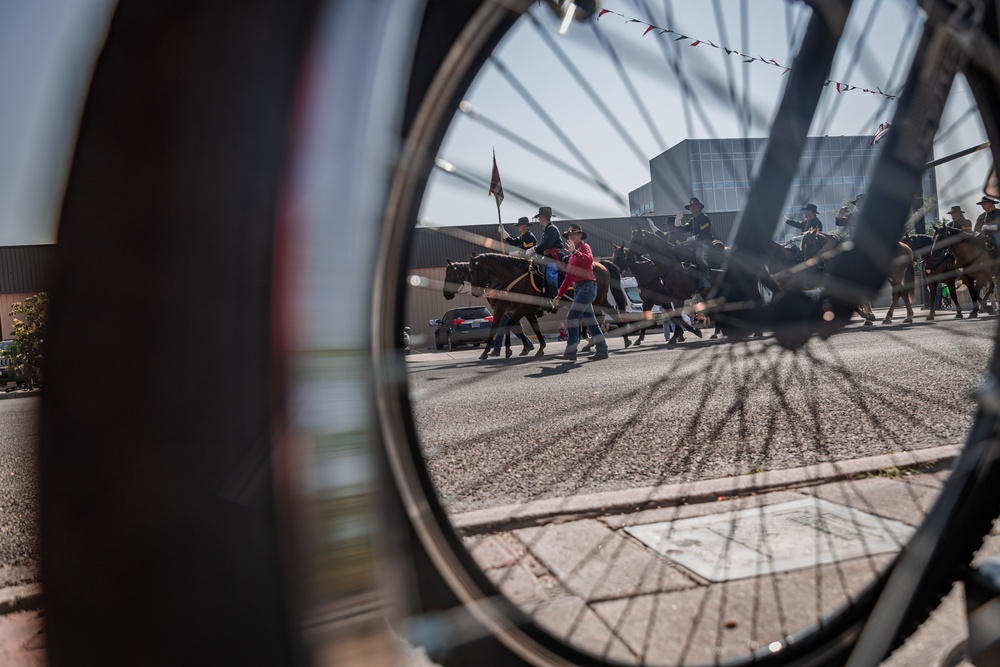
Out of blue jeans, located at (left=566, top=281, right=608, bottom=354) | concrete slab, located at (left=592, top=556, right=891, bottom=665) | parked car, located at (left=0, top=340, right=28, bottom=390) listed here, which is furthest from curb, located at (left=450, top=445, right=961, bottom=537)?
blue jeans, located at (left=566, top=281, right=608, bottom=354)

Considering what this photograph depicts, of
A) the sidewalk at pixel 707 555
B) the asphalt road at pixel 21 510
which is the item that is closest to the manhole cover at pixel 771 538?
the sidewalk at pixel 707 555

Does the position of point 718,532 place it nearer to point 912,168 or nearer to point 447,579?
point 912,168

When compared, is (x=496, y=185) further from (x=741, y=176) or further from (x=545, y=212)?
(x=741, y=176)

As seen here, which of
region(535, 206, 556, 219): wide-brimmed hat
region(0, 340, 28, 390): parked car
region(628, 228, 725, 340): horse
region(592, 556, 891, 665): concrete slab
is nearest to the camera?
region(0, 340, 28, 390): parked car

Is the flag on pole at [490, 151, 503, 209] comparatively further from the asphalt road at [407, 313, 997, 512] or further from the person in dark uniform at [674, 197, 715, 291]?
the person in dark uniform at [674, 197, 715, 291]

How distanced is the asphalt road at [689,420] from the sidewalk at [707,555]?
0.18 m

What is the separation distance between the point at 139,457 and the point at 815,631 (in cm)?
85

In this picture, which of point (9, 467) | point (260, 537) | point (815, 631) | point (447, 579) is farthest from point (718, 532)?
point (9, 467)

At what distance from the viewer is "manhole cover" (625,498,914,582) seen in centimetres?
140

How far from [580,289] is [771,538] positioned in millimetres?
5527

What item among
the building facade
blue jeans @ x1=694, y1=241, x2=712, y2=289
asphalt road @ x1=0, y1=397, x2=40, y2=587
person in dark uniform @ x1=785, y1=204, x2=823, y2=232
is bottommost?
asphalt road @ x1=0, y1=397, x2=40, y2=587

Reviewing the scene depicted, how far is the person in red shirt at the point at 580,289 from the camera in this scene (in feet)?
6.67

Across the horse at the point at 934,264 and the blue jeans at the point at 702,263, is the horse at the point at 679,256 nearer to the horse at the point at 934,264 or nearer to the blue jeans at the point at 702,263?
the blue jeans at the point at 702,263

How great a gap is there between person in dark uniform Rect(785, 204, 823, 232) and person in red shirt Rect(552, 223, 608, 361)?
464 millimetres
